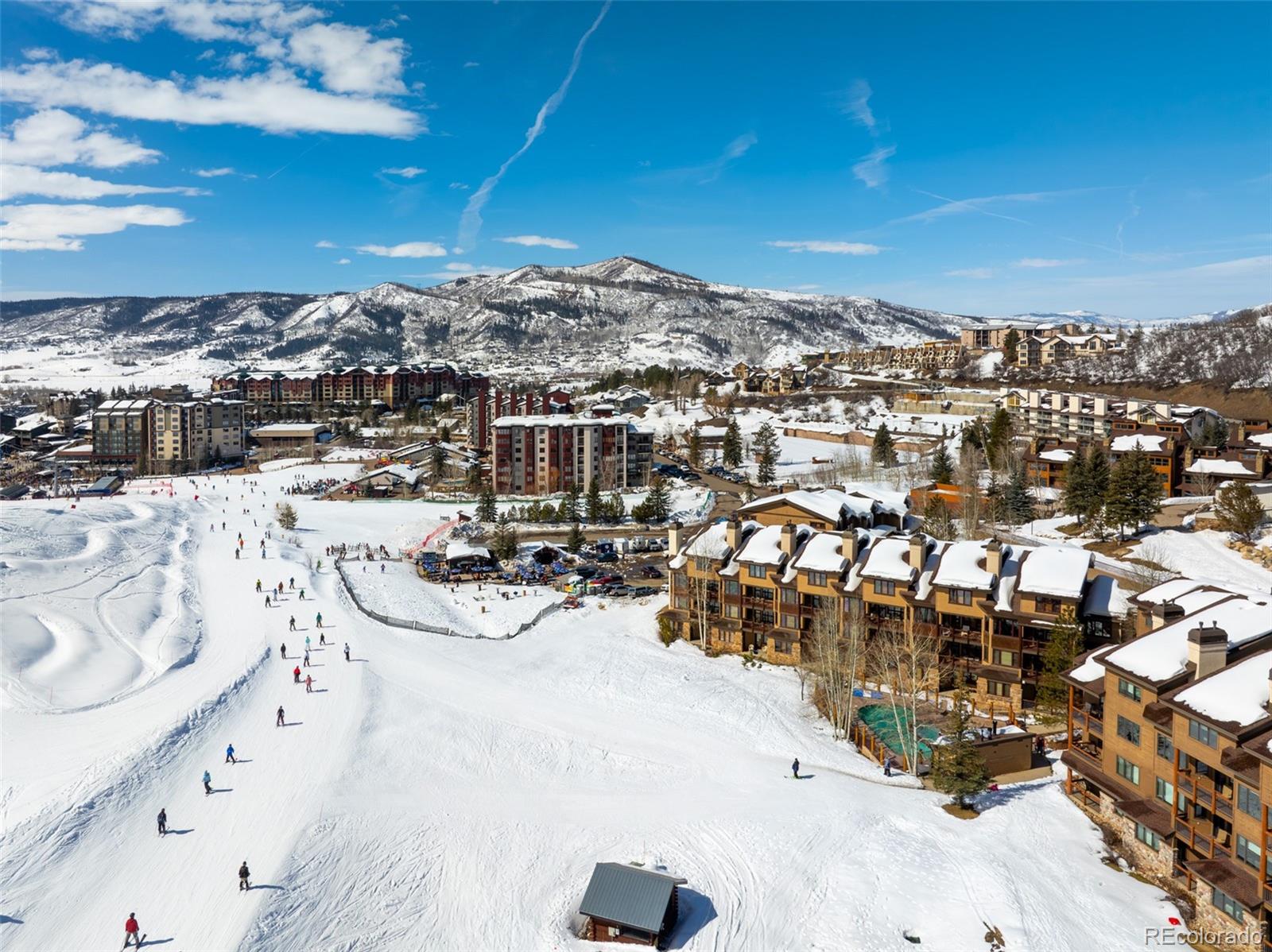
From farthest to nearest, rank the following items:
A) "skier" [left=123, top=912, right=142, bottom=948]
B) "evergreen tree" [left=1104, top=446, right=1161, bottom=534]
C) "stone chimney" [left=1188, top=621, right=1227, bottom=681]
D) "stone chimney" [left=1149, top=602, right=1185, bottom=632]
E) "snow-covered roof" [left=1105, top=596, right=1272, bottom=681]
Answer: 1. "evergreen tree" [left=1104, top=446, right=1161, bottom=534]
2. "stone chimney" [left=1149, top=602, right=1185, bottom=632]
3. "snow-covered roof" [left=1105, top=596, right=1272, bottom=681]
4. "stone chimney" [left=1188, top=621, right=1227, bottom=681]
5. "skier" [left=123, top=912, right=142, bottom=948]

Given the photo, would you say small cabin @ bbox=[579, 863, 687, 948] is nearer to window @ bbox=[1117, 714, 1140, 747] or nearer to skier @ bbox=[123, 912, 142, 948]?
skier @ bbox=[123, 912, 142, 948]

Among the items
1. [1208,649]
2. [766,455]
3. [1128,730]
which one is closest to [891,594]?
[1128,730]

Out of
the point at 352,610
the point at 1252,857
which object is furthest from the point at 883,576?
the point at 352,610

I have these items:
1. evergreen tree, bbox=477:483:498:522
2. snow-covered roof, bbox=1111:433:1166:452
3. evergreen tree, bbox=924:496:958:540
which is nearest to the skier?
evergreen tree, bbox=924:496:958:540

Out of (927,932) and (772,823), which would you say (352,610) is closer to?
(772,823)

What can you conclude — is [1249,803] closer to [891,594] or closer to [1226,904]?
[1226,904]
